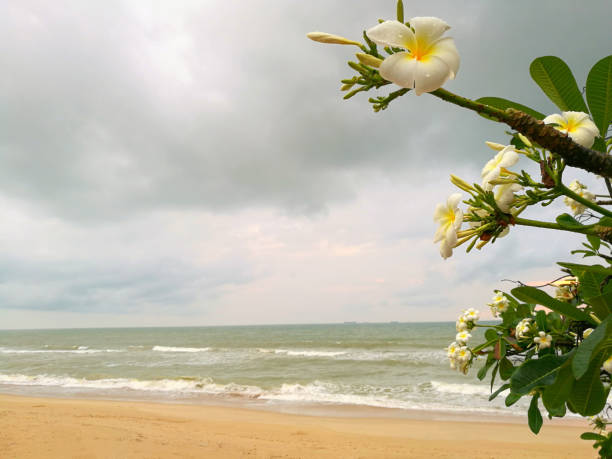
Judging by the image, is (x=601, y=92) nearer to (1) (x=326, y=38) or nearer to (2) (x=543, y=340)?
(1) (x=326, y=38)

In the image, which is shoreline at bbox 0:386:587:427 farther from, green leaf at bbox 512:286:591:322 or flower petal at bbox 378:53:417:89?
flower petal at bbox 378:53:417:89

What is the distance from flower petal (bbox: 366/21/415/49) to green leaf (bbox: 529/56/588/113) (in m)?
0.35

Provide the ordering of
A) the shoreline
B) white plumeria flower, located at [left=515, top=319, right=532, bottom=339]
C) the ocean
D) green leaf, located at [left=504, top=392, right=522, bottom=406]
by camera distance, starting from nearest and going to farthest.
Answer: green leaf, located at [left=504, top=392, right=522, bottom=406], white plumeria flower, located at [left=515, top=319, right=532, bottom=339], the shoreline, the ocean

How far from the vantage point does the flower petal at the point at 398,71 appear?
0.44 meters

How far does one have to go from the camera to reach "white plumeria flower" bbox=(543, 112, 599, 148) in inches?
25.5

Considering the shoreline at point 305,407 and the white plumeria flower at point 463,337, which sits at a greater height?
the white plumeria flower at point 463,337

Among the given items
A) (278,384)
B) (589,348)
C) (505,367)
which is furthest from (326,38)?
(278,384)

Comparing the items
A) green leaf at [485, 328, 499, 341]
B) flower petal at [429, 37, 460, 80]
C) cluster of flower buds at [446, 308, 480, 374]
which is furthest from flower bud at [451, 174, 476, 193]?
cluster of flower buds at [446, 308, 480, 374]

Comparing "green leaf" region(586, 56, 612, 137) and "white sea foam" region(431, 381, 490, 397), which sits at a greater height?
"green leaf" region(586, 56, 612, 137)

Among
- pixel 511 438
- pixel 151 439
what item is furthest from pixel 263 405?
pixel 511 438

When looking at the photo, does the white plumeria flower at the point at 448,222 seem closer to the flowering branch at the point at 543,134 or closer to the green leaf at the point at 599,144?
the flowering branch at the point at 543,134

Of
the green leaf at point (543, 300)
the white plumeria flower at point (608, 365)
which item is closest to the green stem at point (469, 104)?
the green leaf at point (543, 300)

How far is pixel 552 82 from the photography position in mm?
737

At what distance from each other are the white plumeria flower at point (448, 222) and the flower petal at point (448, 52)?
223mm
